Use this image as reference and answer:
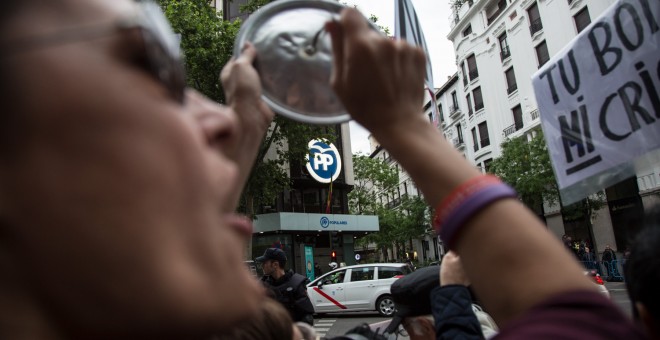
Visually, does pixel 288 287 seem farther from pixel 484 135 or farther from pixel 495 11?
pixel 495 11

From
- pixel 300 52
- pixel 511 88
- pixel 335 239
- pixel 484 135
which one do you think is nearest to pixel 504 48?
pixel 511 88

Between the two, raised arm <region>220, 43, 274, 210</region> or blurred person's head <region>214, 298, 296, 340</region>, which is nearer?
raised arm <region>220, 43, 274, 210</region>

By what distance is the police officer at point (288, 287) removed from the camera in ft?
16.8

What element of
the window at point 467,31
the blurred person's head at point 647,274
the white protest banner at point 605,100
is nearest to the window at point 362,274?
the white protest banner at point 605,100

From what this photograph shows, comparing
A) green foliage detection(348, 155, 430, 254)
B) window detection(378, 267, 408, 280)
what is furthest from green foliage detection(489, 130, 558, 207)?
green foliage detection(348, 155, 430, 254)

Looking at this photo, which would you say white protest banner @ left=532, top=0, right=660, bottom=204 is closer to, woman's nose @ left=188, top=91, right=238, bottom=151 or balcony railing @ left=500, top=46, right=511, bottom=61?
woman's nose @ left=188, top=91, right=238, bottom=151

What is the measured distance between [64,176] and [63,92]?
94mm

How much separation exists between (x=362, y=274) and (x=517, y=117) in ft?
62.2

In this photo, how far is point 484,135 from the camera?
30.7 meters

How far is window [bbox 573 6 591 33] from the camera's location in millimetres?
21223

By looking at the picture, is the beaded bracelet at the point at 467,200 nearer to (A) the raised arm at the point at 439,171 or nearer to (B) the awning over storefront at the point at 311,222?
(A) the raised arm at the point at 439,171

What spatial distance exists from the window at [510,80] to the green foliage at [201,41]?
63.7ft

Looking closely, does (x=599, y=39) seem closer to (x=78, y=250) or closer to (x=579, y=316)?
(x=579, y=316)

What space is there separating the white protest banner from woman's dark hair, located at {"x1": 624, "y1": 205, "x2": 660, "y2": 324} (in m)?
1.29
